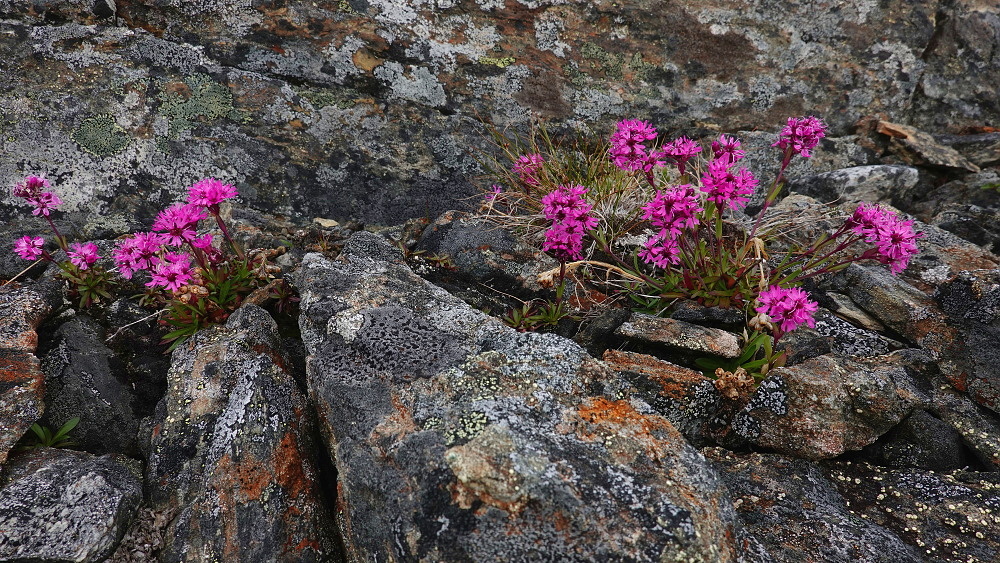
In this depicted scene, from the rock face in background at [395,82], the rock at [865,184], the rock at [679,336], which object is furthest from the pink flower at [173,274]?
the rock at [865,184]

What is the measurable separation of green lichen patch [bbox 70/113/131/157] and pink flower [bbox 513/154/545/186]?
3.31 m

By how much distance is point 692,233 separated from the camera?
3902mm

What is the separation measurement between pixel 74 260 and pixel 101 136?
1414 mm

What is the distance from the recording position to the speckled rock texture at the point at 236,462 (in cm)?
245

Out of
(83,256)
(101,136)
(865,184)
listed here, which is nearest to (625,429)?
(83,256)

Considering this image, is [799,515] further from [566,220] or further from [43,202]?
[43,202]

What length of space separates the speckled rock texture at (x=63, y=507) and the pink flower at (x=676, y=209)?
10.3ft

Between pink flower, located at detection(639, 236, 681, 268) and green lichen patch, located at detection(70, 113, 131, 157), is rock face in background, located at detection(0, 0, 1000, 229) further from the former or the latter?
pink flower, located at detection(639, 236, 681, 268)

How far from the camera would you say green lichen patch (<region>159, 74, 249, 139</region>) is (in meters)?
4.77

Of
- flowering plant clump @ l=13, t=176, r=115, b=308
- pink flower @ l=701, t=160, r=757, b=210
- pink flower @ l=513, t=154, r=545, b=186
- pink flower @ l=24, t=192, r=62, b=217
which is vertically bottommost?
flowering plant clump @ l=13, t=176, r=115, b=308

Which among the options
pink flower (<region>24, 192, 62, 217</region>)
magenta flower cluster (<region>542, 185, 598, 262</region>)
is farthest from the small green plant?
magenta flower cluster (<region>542, 185, 598, 262</region>)

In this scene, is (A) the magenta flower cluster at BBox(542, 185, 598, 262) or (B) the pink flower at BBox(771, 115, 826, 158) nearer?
(A) the magenta flower cluster at BBox(542, 185, 598, 262)

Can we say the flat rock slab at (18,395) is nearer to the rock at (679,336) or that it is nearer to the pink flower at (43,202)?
the pink flower at (43,202)

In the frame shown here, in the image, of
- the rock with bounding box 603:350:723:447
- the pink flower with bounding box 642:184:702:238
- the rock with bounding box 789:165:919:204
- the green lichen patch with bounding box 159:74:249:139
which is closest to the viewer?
the rock with bounding box 603:350:723:447
